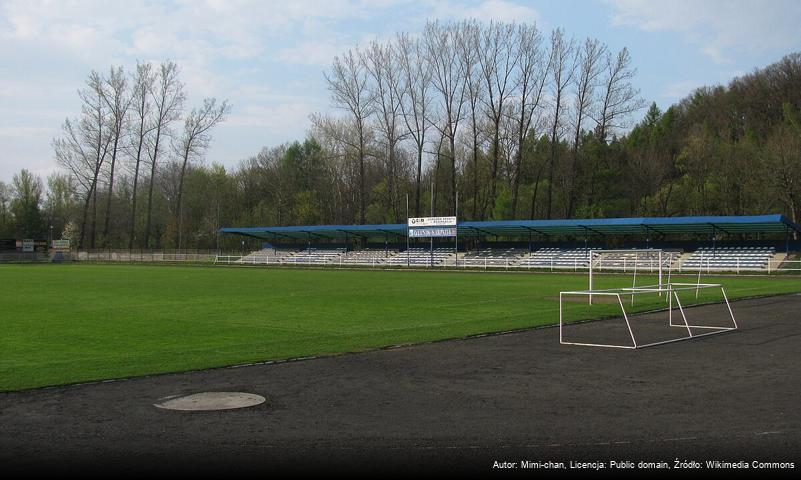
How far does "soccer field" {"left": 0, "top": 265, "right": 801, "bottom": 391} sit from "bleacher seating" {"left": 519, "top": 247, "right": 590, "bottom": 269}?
85.7 ft

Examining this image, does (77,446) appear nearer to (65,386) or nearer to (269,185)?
(65,386)

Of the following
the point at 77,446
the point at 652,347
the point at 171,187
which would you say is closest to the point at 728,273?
the point at 652,347

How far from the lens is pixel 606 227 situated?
5922 centimetres

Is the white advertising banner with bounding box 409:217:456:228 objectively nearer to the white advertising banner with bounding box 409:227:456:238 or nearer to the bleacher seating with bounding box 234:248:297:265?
the white advertising banner with bounding box 409:227:456:238

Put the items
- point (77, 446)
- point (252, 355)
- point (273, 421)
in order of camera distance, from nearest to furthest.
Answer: point (77, 446), point (273, 421), point (252, 355)

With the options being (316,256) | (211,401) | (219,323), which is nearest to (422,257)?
(316,256)

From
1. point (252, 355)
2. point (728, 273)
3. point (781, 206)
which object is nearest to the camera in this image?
point (252, 355)

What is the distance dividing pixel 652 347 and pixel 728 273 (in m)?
40.9

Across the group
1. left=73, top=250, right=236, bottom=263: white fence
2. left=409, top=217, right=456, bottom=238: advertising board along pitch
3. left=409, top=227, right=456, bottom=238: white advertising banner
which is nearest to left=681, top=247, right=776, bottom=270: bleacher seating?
left=409, top=227, right=456, bottom=238: white advertising banner

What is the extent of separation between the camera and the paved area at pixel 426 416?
620 centimetres

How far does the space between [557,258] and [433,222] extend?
1217 cm

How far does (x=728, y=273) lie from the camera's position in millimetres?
49625

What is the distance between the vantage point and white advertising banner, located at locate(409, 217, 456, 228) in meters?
64.4

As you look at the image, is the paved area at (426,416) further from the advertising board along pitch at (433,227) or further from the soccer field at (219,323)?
the advertising board along pitch at (433,227)
